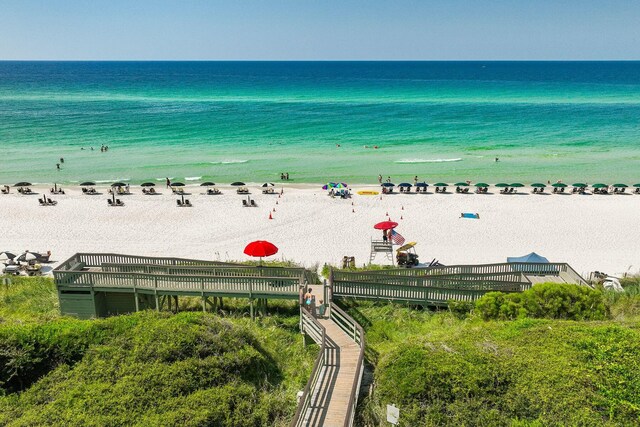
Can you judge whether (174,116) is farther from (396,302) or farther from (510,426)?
(510,426)

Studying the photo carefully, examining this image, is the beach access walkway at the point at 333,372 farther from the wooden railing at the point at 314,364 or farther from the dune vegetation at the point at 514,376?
the dune vegetation at the point at 514,376

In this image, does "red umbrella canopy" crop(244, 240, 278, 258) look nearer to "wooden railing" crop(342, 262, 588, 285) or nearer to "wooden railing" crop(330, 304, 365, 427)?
"wooden railing" crop(342, 262, 588, 285)

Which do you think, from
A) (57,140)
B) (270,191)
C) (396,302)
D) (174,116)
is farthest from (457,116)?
(396,302)

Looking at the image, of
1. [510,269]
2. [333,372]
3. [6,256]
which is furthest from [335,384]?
[6,256]

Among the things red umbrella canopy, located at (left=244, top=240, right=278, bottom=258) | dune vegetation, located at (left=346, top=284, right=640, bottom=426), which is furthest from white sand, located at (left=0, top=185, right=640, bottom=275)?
dune vegetation, located at (left=346, top=284, right=640, bottom=426)

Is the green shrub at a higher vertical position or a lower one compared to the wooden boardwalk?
higher

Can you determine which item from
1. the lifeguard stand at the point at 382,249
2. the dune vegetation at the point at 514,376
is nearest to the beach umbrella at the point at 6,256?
the lifeguard stand at the point at 382,249
